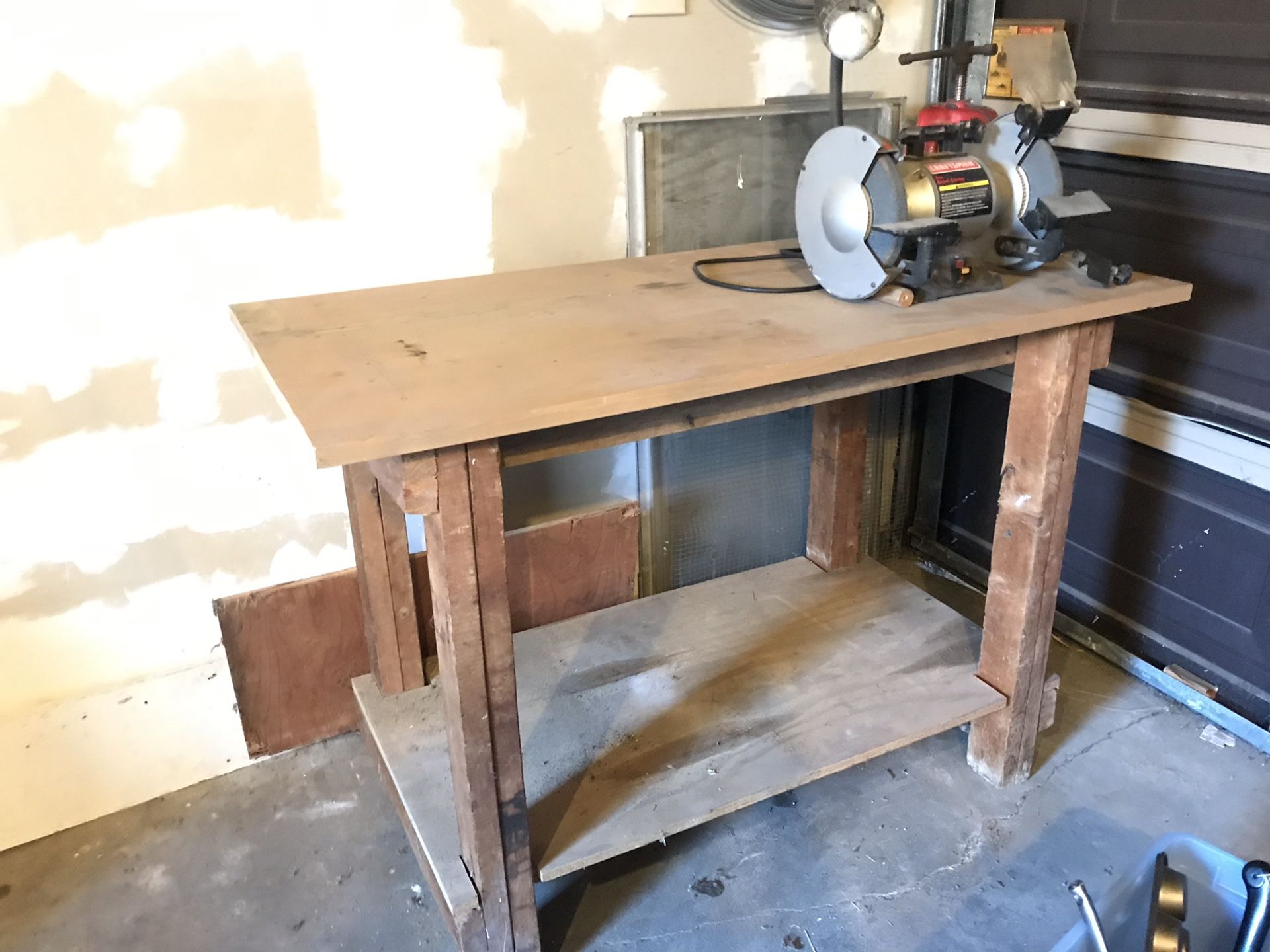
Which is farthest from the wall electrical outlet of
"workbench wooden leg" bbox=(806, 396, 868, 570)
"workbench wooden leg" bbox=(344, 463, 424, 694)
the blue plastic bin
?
the blue plastic bin

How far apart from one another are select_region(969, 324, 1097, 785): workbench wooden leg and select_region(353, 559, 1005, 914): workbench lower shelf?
0.08 m

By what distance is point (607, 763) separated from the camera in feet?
4.76

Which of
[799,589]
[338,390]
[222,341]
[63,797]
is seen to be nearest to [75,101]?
[222,341]

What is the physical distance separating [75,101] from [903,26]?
4.76 ft

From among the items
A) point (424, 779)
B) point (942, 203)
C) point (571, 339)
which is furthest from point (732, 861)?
point (942, 203)

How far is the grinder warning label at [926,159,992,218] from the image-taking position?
4.35 feet

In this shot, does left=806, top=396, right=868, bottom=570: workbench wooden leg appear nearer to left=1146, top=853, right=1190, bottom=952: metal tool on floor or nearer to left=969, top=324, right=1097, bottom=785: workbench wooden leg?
left=969, top=324, right=1097, bottom=785: workbench wooden leg

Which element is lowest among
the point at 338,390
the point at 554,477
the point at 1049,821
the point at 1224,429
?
the point at 1049,821

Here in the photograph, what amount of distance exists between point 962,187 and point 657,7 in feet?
2.11

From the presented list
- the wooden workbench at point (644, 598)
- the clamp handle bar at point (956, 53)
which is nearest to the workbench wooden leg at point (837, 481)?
the wooden workbench at point (644, 598)

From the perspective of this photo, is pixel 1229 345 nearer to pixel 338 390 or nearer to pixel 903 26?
pixel 903 26

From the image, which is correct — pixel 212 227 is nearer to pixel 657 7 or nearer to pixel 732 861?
pixel 657 7

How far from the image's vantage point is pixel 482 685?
1155 millimetres

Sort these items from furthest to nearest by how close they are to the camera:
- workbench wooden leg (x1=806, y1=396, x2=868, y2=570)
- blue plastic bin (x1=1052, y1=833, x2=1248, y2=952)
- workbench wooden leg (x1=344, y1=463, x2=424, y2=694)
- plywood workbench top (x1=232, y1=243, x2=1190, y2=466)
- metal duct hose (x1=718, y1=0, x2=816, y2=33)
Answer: workbench wooden leg (x1=806, y1=396, x2=868, y2=570) < metal duct hose (x1=718, y1=0, x2=816, y2=33) < workbench wooden leg (x1=344, y1=463, x2=424, y2=694) < blue plastic bin (x1=1052, y1=833, x2=1248, y2=952) < plywood workbench top (x1=232, y1=243, x2=1190, y2=466)
